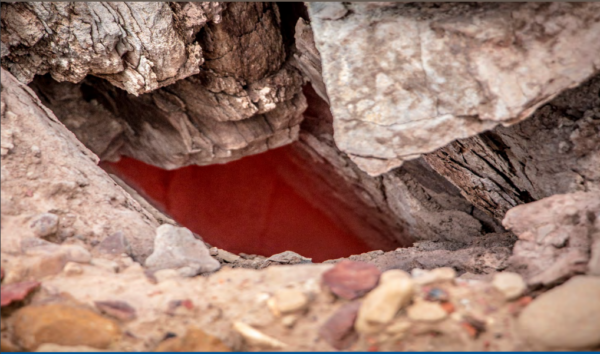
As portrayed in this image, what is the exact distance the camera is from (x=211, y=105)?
288cm

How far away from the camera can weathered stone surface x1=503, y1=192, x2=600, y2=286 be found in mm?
1371

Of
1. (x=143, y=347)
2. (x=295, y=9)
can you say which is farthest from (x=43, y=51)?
(x=143, y=347)

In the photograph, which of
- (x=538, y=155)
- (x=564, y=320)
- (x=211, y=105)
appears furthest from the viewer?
(x=211, y=105)

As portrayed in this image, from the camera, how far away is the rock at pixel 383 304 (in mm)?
1150

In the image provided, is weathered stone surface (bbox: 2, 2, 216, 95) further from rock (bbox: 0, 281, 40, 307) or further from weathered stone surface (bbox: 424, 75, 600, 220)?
weathered stone surface (bbox: 424, 75, 600, 220)

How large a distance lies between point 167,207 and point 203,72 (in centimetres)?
218

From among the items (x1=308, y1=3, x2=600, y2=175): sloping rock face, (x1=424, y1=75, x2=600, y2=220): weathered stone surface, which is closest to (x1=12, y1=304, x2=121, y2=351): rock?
(x1=308, y1=3, x2=600, y2=175): sloping rock face

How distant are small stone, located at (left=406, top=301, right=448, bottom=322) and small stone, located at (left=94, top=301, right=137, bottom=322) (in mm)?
789

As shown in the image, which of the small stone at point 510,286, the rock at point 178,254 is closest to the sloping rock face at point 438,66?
the small stone at point 510,286

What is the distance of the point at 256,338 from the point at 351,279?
1.10 feet

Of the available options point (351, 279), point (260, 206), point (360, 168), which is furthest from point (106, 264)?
point (260, 206)

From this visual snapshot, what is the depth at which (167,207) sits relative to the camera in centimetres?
444

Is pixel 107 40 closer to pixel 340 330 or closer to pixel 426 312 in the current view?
pixel 340 330

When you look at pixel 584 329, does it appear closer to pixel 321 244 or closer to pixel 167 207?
pixel 321 244
